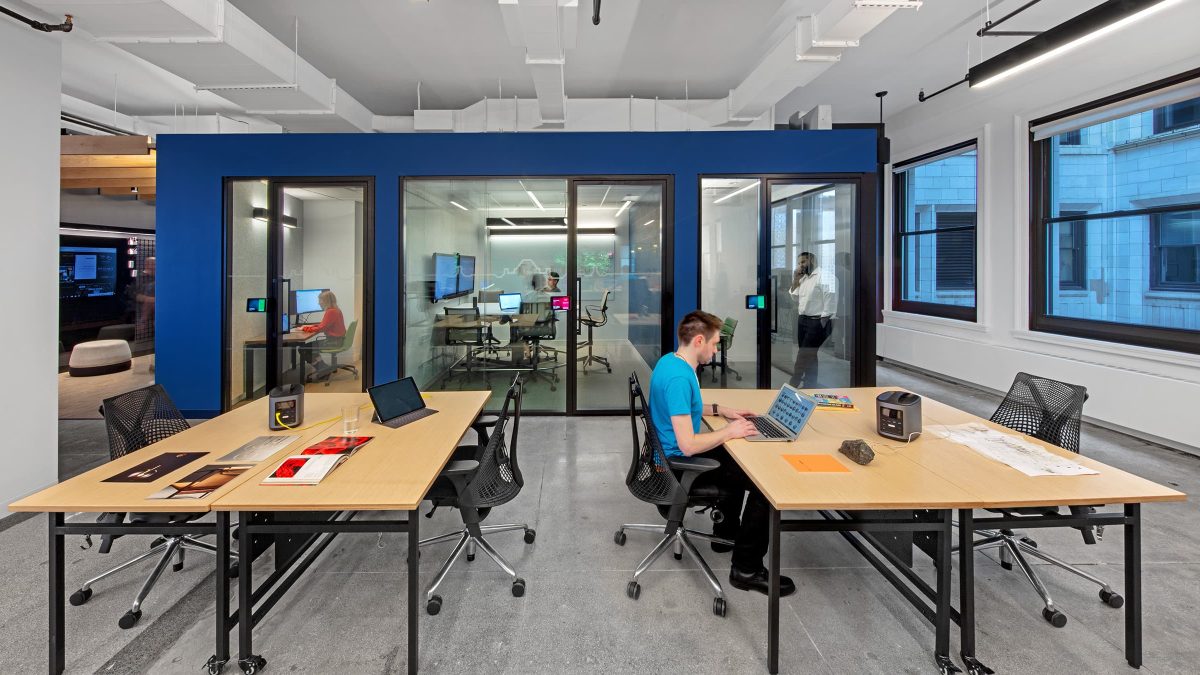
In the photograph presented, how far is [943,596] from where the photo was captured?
1.98 metres

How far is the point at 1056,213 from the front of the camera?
18.7ft

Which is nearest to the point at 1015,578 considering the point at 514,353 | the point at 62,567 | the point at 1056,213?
the point at 62,567

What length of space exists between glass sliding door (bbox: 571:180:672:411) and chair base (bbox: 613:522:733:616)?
111 inches

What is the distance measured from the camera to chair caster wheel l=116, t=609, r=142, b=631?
2.22 metres

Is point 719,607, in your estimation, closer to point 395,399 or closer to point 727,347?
point 395,399

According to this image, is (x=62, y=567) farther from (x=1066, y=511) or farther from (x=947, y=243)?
(x=947, y=243)

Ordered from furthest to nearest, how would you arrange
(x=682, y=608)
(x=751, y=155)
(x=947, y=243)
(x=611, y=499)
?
(x=947, y=243) → (x=751, y=155) → (x=611, y=499) → (x=682, y=608)

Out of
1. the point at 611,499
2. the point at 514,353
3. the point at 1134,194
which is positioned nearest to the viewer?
the point at 611,499

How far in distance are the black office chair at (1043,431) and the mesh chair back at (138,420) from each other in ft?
13.7

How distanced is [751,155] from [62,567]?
577 centimetres

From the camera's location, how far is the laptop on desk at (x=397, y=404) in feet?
9.20

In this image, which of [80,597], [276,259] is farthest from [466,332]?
[80,597]

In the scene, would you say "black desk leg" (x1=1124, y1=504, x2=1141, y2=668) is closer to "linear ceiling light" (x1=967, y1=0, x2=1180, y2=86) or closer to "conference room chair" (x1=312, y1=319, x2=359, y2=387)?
"linear ceiling light" (x1=967, y1=0, x2=1180, y2=86)

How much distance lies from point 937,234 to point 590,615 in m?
7.75
